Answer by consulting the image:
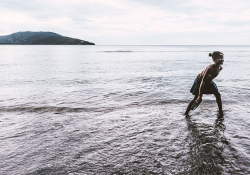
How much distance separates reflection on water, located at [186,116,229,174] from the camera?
12.2 ft

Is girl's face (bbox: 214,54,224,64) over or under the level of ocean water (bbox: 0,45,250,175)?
over

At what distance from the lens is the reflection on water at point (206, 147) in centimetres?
373

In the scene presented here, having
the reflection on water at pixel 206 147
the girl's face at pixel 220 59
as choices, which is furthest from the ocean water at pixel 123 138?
the girl's face at pixel 220 59

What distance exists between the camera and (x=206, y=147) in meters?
4.52

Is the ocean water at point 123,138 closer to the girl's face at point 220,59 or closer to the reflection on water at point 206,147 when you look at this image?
the reflection on water at point 206,147

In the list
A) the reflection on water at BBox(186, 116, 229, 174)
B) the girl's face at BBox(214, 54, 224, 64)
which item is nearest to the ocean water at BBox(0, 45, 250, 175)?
the reflection on water at BBox(186, 116, 229, 174)

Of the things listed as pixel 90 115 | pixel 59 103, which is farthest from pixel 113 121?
pixel 59 103

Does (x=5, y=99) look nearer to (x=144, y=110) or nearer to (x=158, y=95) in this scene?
(x=144, y=110)

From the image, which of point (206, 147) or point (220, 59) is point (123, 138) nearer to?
point (206, 147)

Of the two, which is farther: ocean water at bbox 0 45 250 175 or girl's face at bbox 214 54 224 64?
girl's face at bbox 214 54 224 64

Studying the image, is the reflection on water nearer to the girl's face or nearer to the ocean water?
the ocean water

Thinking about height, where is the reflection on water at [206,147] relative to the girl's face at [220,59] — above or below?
below

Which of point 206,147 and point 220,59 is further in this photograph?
point 220,59

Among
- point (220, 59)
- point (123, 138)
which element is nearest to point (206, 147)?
point (123, 138)
